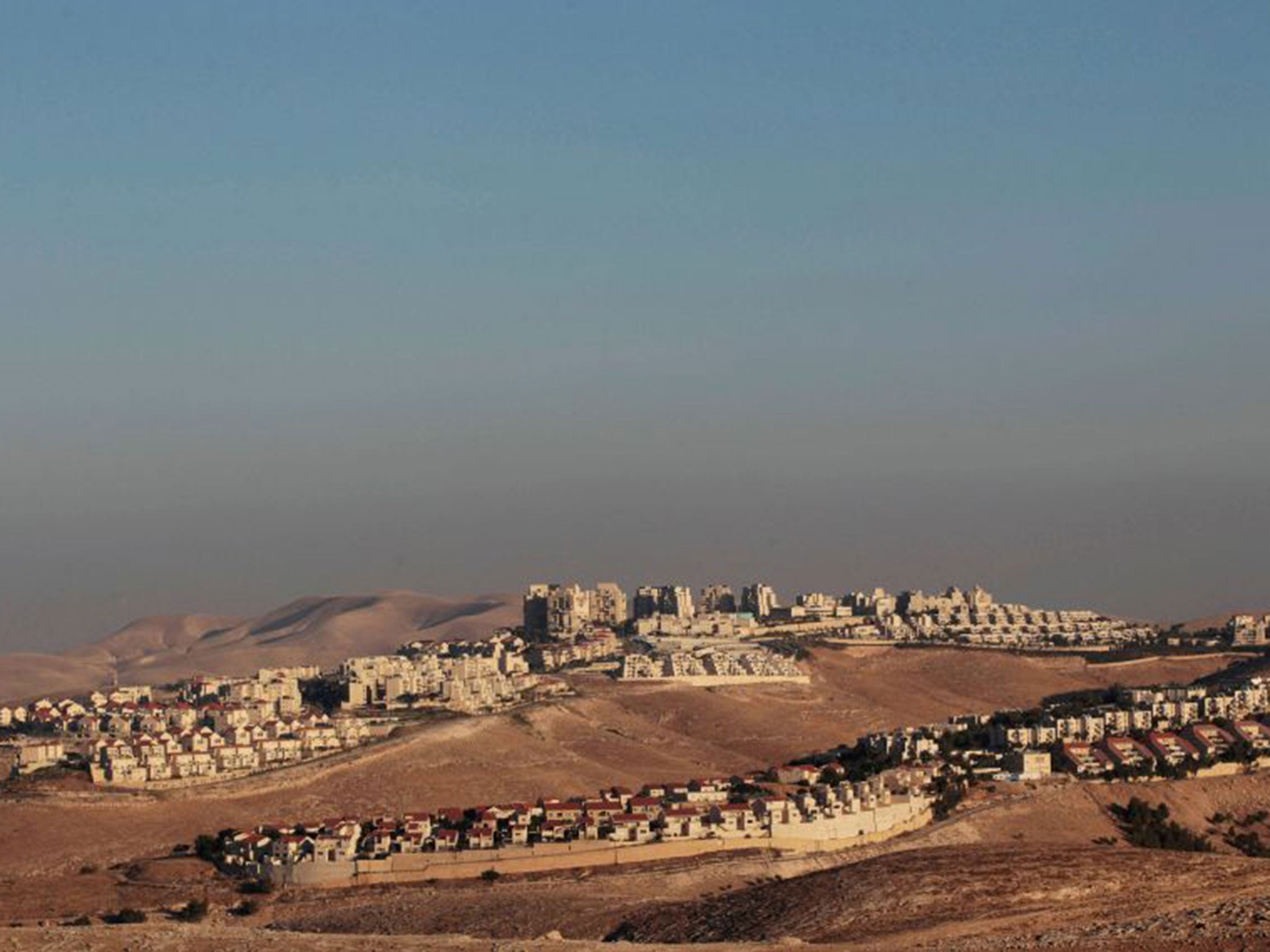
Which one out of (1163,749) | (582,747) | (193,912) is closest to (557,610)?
(582,747)

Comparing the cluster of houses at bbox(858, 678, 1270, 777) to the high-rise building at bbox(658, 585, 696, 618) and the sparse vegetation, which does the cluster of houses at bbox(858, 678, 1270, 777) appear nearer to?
the sparse vegetation

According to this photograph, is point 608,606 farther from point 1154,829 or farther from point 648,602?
point 1154,829

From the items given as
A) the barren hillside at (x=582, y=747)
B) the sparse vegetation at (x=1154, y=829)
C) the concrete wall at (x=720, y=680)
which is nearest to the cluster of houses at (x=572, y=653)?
the barren hillside at (x=582, y=747)

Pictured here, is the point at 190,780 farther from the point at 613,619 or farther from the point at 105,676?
the point at 105,676

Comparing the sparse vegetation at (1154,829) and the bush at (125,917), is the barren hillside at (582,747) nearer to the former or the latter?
the bush at (125,917)

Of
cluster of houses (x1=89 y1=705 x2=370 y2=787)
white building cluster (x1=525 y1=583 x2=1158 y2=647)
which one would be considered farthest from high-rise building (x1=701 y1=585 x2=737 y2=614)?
cluster of houses (x1=89 y1=705 x2=370 y2=787)

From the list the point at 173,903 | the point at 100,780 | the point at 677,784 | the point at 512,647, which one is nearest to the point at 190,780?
the point at 100,780
